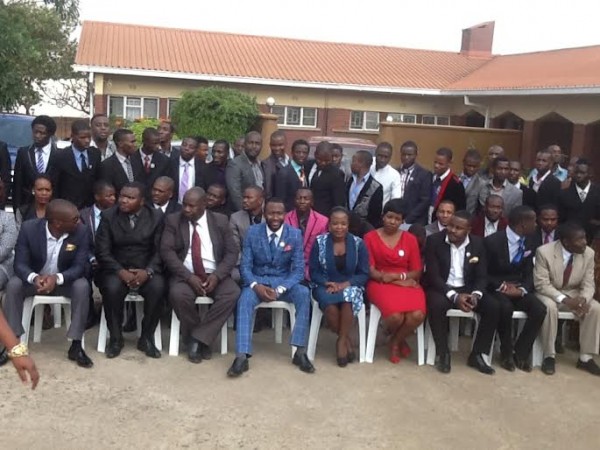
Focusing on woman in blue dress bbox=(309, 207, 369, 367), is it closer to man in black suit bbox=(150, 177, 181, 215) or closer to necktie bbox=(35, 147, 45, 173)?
man in black suit bbox=(150, 177, 181, 215)

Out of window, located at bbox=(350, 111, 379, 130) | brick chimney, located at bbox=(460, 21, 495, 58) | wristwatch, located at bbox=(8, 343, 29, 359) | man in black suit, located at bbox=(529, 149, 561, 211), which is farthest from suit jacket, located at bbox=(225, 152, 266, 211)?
brick chimney, located at bbox=(460, 21, 495, 58)

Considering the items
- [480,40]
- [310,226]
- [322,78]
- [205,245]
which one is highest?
[480,40]

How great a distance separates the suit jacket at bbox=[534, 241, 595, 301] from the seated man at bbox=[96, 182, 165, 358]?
3.09 meters

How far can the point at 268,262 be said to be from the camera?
560 cm

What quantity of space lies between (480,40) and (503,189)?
21.9 meters

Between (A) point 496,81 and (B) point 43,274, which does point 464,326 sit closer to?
(B) point 43,274

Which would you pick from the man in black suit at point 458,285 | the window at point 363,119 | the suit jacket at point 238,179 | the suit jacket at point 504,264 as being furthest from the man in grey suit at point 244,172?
the window at point 363,119

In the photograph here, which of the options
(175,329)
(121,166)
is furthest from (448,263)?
(121,166)

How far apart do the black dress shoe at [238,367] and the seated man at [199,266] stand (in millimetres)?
321

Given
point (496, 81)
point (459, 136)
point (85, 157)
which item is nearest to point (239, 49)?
point (496, 81)

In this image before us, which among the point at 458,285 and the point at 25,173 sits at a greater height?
the point at 25,173

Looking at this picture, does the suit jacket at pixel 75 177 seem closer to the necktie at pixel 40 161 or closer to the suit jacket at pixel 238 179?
the necktie at pixel 40 161

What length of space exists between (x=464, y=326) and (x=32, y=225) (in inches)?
156

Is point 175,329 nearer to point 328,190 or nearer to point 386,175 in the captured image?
point 328,190
